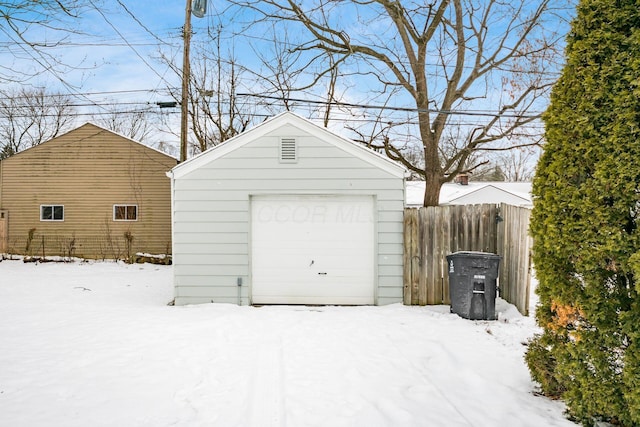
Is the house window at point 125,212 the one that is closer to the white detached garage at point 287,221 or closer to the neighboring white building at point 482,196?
the white detached garage at point 287,221

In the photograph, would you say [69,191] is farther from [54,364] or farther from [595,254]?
[595,254]

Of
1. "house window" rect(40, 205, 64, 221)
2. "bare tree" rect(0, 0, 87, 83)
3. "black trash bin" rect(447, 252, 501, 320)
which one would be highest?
"bare tree" rect(0, 0, 87, 83)

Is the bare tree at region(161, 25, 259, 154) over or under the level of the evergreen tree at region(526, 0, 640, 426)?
over

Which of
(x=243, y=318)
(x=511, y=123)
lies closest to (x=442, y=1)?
(x=511, y=123)

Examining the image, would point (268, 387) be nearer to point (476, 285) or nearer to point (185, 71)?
point (476, 285)

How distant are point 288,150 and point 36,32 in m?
3.83

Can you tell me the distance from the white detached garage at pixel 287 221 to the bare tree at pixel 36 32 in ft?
8.21

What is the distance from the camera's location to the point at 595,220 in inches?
113

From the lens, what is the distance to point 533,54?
470 inches

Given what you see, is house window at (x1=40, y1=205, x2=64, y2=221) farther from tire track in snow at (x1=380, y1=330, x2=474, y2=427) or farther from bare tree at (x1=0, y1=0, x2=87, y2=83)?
tire track in snow at (x1=380, y1=330, x2=474, y2=427)

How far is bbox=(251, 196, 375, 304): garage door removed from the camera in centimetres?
712

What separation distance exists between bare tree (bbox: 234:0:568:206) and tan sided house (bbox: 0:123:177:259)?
7.14m

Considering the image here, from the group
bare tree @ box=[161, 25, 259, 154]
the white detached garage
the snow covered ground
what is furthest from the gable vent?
bare tree @ box=[161, 25, 259, 154]

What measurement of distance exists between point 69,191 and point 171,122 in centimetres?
693
